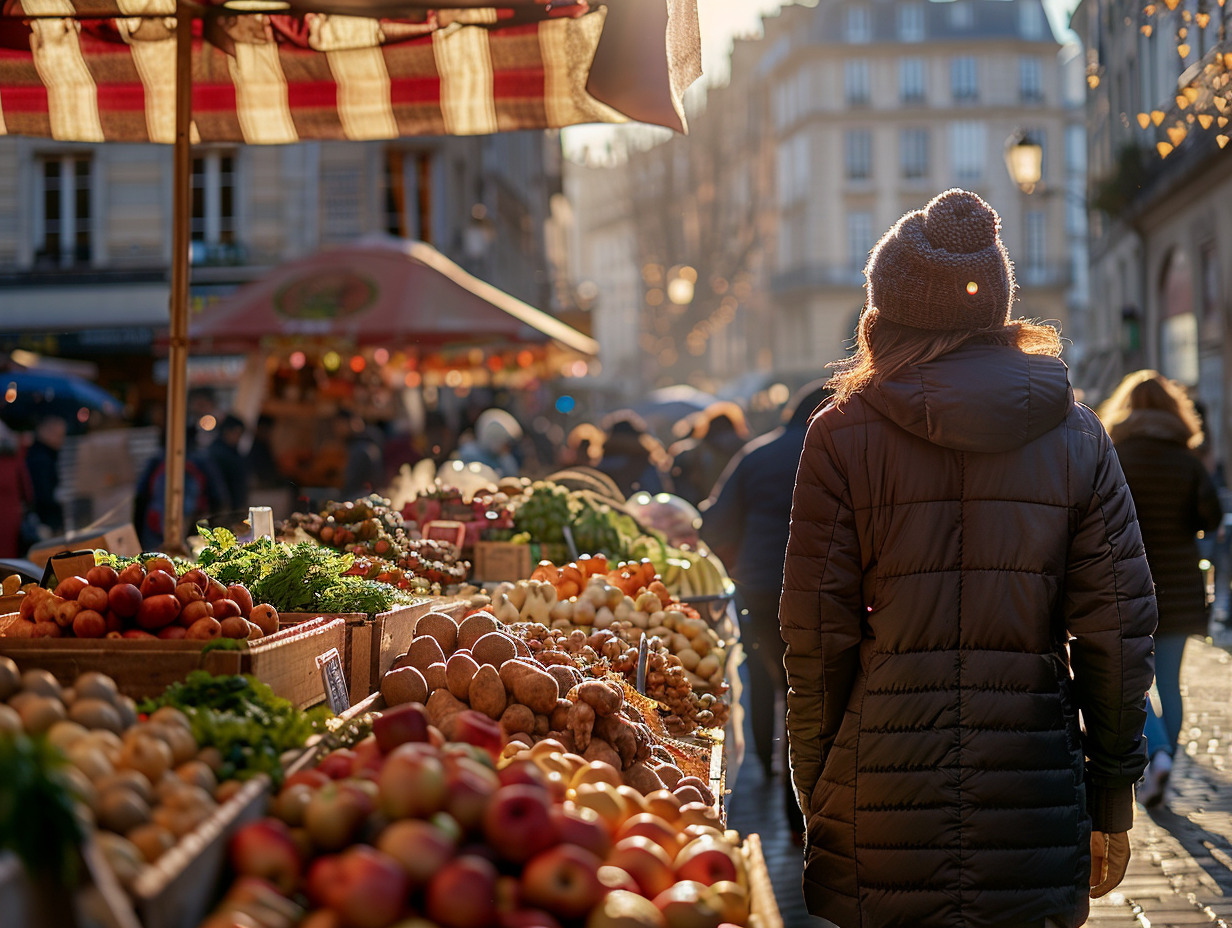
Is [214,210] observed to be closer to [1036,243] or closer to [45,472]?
[45,472]

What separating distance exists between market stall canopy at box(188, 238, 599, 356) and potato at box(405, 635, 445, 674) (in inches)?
311

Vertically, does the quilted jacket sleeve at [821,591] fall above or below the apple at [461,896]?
above

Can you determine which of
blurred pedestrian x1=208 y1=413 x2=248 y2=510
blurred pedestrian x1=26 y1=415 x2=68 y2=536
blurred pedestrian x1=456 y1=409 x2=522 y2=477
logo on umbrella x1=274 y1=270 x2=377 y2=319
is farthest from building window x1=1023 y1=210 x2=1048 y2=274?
blurred pedestrian x1=26 y1=415 x2=68 y2=536

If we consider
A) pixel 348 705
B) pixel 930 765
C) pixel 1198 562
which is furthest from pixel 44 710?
pixel 1198 562

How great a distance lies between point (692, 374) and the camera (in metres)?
66.1

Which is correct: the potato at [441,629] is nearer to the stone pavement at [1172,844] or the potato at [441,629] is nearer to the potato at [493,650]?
the potato at [493,650]

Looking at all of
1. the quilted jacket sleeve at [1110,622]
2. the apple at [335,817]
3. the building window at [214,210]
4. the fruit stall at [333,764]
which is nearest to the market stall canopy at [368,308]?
the fruit stall at [333,764]

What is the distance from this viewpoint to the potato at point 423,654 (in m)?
3.57

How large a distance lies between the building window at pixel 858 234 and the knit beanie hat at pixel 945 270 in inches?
2429

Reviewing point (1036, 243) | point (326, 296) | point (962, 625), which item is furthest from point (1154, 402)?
point (1036, 243)

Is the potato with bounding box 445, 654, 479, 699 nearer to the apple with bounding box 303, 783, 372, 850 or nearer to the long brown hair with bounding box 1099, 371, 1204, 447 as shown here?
the apple with bounding box 303, 783, 372, 850

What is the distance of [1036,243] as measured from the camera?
64.6 m

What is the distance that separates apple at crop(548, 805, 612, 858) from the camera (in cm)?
209

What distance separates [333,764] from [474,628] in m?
1.53
